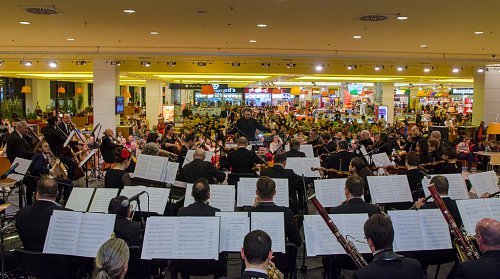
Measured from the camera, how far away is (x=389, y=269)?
3.24 m

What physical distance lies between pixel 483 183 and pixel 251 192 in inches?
128

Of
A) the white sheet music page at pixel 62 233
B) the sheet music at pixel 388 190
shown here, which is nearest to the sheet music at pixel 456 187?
the sheet music at pixel 388 190

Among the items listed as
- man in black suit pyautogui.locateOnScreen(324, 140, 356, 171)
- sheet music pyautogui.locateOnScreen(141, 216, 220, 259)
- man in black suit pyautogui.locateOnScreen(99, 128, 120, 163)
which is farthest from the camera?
man in black suit pyautogui.locateOnScreen(99, 128, 120, 163)

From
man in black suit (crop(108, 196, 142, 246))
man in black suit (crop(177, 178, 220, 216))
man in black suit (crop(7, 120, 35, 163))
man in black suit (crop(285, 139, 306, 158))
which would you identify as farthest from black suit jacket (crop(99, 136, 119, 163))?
man in black suit (crop(108, 196, 142, 246))

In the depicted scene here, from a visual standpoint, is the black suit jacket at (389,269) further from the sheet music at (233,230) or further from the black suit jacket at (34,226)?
the black suit jacket at (34,226)

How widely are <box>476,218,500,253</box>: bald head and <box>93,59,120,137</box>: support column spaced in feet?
54.4

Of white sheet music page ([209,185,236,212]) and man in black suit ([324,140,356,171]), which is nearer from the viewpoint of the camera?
white sheet music page ([209,185,236,212])

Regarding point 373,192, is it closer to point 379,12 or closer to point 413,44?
point 379,12

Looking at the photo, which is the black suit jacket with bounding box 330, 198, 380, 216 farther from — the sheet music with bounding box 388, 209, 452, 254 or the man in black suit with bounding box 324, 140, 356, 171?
the man in black suit with bounding box 324, 140, 356, 171

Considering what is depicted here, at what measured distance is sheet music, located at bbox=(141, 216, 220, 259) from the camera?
4.23m

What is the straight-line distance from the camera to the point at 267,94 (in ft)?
134

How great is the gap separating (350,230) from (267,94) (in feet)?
120

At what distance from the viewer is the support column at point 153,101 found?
25.8 meters

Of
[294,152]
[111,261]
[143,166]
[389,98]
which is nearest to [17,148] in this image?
[143,166]
